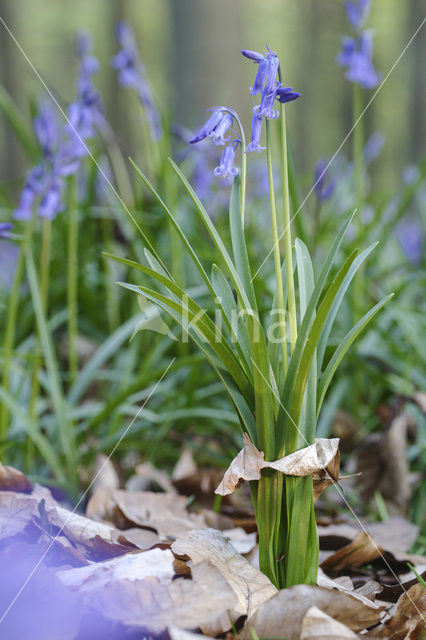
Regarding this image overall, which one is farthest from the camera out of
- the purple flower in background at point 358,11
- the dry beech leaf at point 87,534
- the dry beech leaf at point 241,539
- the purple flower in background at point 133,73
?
the purple flower in background at point 133,73

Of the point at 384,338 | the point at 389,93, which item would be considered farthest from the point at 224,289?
the point at 389,93

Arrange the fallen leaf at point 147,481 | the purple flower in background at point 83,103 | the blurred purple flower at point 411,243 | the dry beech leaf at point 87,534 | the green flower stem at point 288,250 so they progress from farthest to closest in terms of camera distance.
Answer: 1. the blurred purple flower at point 411,243
2. the purple flower in background at point 83,103
3. the fallen leaf at point 147,481
4. the dry beech leaf at point 87,534
5. the green flower stem at point 288,250

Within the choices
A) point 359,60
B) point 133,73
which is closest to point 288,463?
point 359,60

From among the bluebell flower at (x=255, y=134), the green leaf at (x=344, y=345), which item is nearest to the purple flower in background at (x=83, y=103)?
the bluebell flower at (x=255, y=134)

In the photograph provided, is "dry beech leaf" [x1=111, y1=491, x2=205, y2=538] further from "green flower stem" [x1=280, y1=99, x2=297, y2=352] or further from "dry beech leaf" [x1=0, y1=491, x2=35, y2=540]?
"green flower stem" [x1=280, y1=99, x2=297, y2=352]

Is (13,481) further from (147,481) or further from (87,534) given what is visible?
(147,481)

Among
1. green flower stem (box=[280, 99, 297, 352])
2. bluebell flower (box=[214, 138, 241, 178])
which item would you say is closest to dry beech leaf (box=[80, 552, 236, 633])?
green flower stem (box=[280, 99, 297, 352])

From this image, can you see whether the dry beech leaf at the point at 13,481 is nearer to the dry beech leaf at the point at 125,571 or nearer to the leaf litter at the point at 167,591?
the leaf litter at the point at 167,591

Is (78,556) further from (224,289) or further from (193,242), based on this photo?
(193,242)
